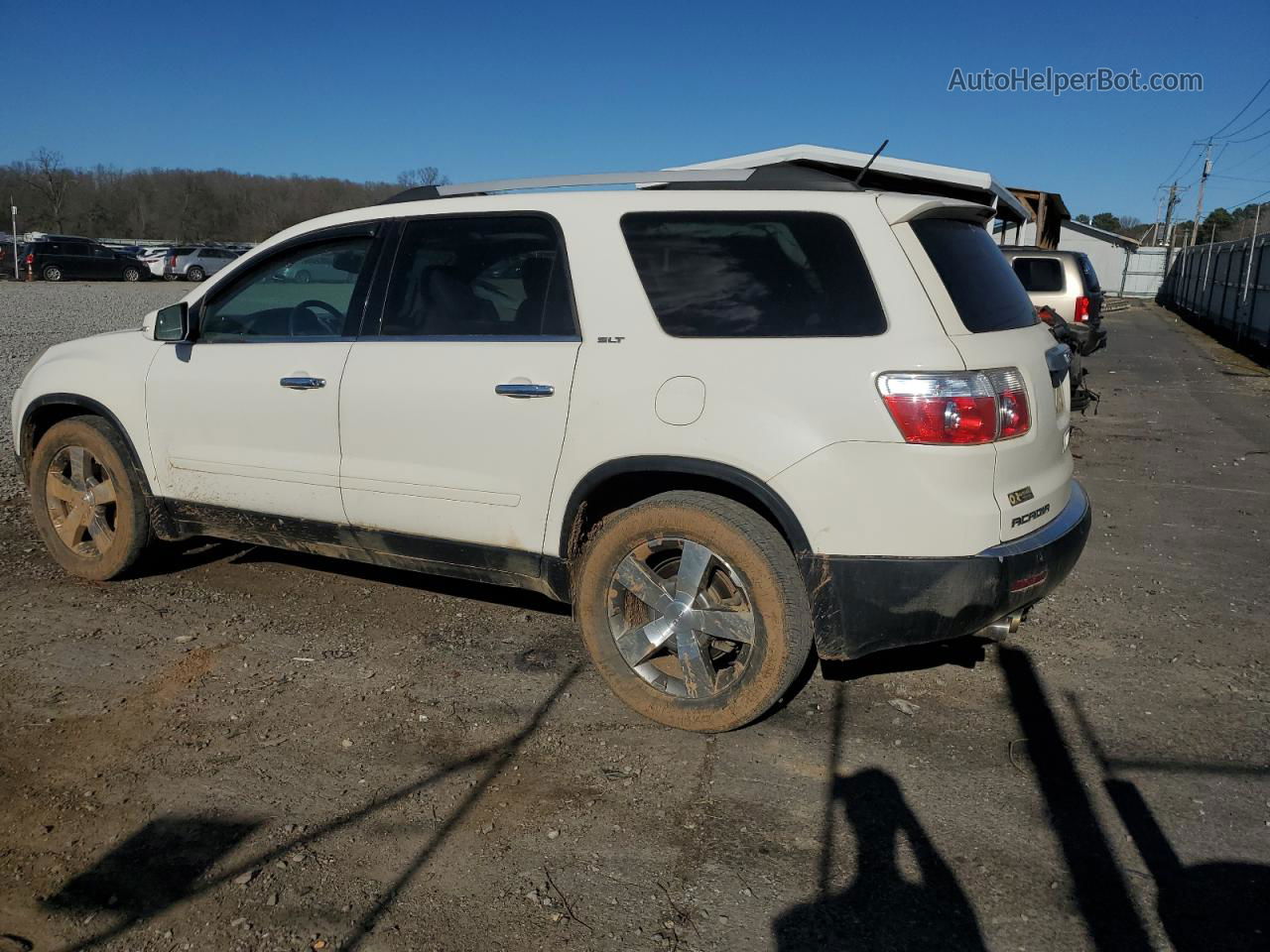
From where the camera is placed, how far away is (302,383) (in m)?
4.41

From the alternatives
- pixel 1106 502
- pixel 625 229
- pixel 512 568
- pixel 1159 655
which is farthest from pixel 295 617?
pixel 1106 502

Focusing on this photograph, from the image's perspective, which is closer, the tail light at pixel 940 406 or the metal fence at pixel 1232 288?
the tail light at pixel 940 406

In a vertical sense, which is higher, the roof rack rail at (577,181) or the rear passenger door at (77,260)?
the roof rack rail at (577,181)

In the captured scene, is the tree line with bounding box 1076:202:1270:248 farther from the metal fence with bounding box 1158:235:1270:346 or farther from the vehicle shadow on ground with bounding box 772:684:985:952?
the vehicle shadow on ground with bounding box 772:684:985:952

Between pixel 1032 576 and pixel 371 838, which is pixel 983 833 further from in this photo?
pixel 371 838

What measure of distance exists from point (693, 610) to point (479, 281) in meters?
1.59

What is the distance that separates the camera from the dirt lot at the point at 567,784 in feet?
8.99

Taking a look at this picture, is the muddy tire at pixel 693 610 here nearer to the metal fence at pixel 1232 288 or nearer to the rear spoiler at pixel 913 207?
the rear spoiler at pixel 913 207

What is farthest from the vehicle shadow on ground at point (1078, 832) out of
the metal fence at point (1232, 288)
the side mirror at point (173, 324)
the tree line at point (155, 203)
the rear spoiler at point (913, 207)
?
the tree line at point (155, 203)

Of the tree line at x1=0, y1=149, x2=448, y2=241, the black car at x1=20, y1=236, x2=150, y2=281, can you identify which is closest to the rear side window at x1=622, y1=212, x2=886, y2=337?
the black car at x1=20, y1=236, x2=150, y2=281

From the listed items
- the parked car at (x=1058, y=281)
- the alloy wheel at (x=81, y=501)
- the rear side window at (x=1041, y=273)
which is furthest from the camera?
the rear side window at (x=1041, y=273)

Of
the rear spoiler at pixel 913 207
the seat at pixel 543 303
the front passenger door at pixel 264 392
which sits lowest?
the front passenger door at pixel 264 392

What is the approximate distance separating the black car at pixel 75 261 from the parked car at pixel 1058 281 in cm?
3868

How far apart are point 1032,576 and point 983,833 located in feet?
2.80
